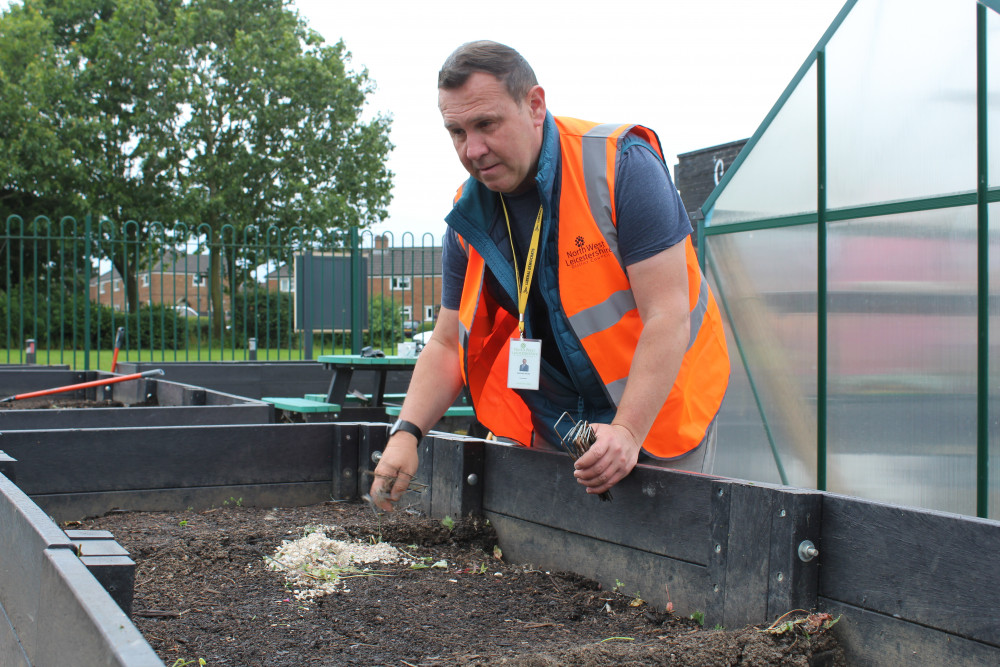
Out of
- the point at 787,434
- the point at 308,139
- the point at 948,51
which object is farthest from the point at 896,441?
the point at 308,139

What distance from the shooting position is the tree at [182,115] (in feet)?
81.0

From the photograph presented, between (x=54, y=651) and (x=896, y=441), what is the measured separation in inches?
161

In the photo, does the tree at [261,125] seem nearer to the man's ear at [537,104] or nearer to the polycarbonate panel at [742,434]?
the polycarbonate panel at [742,434]

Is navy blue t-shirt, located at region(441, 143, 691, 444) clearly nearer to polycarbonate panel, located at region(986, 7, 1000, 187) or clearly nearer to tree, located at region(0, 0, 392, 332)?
polycarbonate panel, located at region(986, 7, 1000, 187)

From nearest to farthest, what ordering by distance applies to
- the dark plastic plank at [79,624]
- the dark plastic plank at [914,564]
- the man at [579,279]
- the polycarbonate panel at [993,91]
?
the dark plastic plank at [79,624]
the dark plastic plank at [914,564]
the man at [579,279]
the polycarbonate panel at [993,91]

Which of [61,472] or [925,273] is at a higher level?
[925,273]

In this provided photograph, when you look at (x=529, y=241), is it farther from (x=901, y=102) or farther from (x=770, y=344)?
(x=770, y=344)

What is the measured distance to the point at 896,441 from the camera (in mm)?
4406

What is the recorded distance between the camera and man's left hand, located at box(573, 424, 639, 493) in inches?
72.9

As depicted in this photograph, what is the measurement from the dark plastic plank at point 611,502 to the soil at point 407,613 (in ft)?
0.46

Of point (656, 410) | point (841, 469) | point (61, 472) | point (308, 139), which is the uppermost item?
point (308, 139)

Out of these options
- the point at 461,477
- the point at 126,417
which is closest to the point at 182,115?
the point at 126,417

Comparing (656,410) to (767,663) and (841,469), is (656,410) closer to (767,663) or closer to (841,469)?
(767,663)

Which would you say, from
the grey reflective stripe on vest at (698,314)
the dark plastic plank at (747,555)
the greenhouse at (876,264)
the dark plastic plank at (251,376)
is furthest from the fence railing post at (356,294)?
the dark plastic plank at (747,555)
